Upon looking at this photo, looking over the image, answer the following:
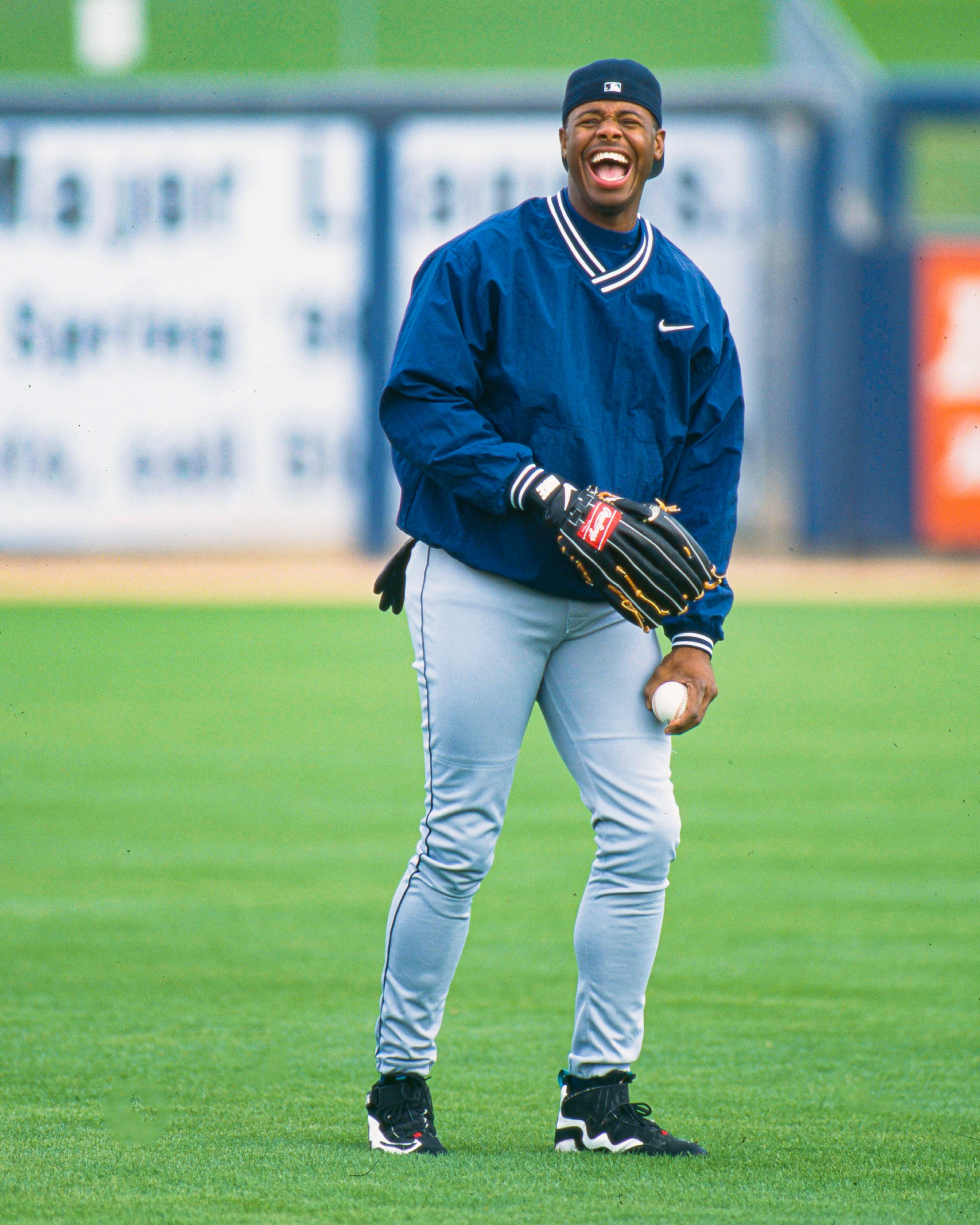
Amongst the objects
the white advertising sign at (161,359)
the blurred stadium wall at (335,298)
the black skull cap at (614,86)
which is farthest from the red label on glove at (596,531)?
the white advertising sign at (161,359)

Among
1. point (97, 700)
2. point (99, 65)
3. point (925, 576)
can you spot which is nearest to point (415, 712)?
point (97, 700)

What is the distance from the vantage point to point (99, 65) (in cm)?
3969

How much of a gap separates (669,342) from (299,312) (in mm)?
14982

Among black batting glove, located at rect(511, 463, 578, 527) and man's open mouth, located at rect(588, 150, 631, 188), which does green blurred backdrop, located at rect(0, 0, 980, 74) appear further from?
black batting glove, located at rect(511, 463, 578, 527)

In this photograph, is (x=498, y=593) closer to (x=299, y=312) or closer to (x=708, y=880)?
(x=708, y=880)

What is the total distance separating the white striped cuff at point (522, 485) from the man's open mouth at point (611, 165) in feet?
1.69

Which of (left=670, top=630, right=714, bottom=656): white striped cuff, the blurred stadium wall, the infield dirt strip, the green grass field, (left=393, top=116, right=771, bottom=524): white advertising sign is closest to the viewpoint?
the green grass field

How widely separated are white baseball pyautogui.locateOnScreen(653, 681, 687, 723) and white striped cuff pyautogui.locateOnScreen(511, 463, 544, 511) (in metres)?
0.41

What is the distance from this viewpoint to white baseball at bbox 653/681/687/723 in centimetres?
315

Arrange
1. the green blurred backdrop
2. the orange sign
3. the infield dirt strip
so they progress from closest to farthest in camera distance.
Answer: the infield dirt strip
the orange sign
the green blurred backdrop

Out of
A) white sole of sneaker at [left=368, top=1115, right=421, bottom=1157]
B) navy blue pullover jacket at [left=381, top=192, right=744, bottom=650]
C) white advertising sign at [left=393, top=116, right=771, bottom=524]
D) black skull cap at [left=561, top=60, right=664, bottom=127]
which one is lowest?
white sole of sneaker at [left=368, top=1115, right=421, bottom=1157]

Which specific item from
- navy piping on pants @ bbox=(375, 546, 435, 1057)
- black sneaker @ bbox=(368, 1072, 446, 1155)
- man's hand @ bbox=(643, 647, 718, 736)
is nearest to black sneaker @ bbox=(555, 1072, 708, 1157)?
black sneaker @ bbox=(368, 1072, 446, 1155)

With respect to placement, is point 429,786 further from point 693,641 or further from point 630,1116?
point 630,1116

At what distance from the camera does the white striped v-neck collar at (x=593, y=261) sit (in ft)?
10.3
